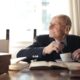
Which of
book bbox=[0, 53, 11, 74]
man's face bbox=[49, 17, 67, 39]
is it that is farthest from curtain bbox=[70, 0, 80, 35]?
book bbox=[0, 53, 11, 74]

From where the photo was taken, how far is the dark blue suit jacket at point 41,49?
7.73ft

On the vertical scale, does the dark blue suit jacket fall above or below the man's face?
below

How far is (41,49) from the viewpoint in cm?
241

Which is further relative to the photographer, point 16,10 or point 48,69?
point 16,10

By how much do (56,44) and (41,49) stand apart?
164mm

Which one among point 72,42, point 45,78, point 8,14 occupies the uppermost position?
point 8,14

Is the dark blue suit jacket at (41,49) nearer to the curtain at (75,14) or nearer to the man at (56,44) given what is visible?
the man at (56,44)

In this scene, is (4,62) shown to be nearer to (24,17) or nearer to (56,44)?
(56,44)

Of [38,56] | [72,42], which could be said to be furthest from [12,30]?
[38,56]

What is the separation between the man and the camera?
235 cm

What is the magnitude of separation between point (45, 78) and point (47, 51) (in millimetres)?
1176

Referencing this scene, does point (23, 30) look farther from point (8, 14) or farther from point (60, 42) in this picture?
point (60, 42)

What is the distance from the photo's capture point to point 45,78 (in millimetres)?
1201

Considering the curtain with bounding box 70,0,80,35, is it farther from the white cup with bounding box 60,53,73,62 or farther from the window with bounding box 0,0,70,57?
the white cup with bounding box 60,53,73,62
